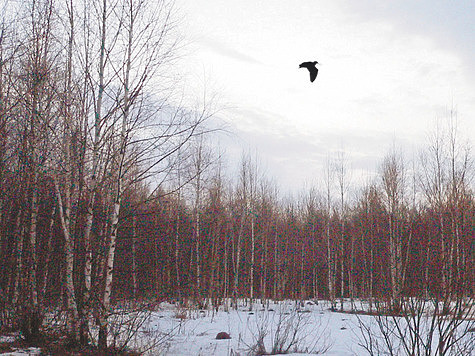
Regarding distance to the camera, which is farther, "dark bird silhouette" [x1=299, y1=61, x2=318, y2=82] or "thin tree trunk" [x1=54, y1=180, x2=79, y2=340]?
"thin tree trunk" [x1=54, y1=180, x2=79, y2=340]

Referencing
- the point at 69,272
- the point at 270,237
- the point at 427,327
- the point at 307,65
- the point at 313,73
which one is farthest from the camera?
the point at 270,237

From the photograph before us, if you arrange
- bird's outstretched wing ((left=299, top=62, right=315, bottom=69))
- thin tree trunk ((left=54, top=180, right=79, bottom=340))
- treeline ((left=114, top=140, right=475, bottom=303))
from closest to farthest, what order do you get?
bird's outstretched wing ((left=299, top=62, right=315, bottom=69)) < thin tree trunk ((left=54, top=180, right=79, bottom=340)) < treeline ((left=114, top=140, right=475, bottom=303))

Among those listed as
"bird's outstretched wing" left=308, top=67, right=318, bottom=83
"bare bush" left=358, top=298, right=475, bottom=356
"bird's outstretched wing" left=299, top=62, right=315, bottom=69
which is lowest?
"bare bush" left=358, top=298, right=475, bottom=356

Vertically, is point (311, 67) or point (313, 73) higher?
point (311, 67)

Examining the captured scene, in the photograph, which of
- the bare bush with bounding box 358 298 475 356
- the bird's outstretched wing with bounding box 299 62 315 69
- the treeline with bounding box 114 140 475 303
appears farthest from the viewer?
the treeline with bounding box 114 140 475 303

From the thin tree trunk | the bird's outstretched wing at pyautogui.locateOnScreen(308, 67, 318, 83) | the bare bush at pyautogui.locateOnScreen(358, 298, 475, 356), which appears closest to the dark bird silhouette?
the bird's outstretched wing at pyautogui.locateOnScreen(308, 67, 318, 83)

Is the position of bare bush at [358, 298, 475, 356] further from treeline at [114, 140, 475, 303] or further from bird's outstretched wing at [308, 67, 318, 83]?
treeline at [114, 140, 475, 303]

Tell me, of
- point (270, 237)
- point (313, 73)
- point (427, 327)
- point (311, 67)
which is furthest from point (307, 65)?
point (270, 237)

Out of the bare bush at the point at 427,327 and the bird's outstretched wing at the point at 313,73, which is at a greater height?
the bird's outstretched wing at the point at 313,73

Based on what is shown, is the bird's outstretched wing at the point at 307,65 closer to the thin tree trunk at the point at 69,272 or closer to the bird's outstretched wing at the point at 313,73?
the bird's outstretched wing at the point at 313,73

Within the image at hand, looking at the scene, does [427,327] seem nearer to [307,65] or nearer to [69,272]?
[307,65]

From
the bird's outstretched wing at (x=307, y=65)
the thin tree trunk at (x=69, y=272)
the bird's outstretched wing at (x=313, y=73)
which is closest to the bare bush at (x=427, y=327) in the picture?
the bird's outstretched wing at (x=313, y=73)

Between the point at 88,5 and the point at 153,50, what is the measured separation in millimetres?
1451

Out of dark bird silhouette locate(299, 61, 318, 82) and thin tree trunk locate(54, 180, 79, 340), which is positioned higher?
dark bird silhouette locate(299, 61, 318, 82)
